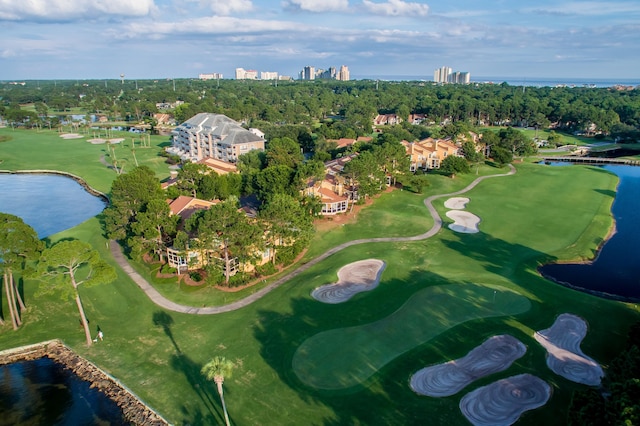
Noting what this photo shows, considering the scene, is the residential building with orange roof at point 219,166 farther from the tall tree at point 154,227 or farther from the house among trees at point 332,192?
the tall tree at point 154,227

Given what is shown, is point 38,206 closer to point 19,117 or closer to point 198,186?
point 198,186

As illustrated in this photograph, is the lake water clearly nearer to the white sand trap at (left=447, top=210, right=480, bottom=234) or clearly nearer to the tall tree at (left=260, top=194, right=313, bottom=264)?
the white sand trap at (left=447, top=210, right=480, bottom=234)

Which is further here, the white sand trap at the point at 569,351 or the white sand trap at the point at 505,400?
the white sand trap at the point at 569,351

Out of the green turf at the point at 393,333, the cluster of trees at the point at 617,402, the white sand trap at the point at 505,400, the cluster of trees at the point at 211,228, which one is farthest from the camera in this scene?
the cluster of trees at the point at 211,228

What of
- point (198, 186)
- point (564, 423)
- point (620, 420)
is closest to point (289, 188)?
point (198, 186)

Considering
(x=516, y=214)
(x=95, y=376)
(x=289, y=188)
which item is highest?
(x=289, y=188)

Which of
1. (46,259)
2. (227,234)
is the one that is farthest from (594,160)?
(46,259)

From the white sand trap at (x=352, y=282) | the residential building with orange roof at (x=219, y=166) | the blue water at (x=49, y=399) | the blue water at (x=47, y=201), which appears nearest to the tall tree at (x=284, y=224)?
the white sand trap at (x=352, y=282)
